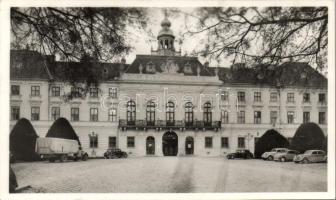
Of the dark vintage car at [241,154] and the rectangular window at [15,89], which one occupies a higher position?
the rectangular window at [15,89]

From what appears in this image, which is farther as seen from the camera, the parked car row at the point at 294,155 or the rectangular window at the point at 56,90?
the parked car row at the point at 294,155

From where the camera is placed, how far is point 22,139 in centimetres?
916

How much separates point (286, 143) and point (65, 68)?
630 cm

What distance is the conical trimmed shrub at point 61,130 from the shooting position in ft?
33.8

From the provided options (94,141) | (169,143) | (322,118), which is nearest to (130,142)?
(94,141)

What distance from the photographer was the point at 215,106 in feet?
32.9

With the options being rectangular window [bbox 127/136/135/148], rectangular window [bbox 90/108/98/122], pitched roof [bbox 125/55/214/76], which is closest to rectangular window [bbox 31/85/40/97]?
rectangular window [bbox 90/108/98/122]

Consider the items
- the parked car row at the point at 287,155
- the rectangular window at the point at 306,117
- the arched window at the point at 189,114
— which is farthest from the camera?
the arched window at the point at 189,114

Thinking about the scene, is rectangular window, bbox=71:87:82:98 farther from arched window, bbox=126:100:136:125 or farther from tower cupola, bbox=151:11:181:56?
tower cupola, bbox=151:11:181:56

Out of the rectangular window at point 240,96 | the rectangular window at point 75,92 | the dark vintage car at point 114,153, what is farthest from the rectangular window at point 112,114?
the rectangular window at point 240,96

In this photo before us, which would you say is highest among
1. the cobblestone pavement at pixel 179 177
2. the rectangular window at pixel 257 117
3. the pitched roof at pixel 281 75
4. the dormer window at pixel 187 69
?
the dormer window at pixel 187 69

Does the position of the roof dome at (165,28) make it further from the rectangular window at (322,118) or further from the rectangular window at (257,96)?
the rectangular window at (322,118)

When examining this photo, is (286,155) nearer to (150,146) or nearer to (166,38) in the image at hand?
(150,146)

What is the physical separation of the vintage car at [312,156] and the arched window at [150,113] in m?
3.77
